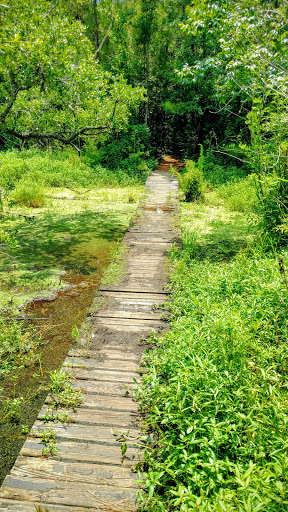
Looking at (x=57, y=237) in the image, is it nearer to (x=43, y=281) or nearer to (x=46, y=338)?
(x=43, y=281)

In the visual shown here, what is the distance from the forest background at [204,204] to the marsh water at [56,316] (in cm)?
57

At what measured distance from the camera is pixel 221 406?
1.98 m

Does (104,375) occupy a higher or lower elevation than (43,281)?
higher

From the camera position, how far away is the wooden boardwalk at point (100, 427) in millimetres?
1831

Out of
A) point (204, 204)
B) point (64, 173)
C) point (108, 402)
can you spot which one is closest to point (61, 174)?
point (64, 173)

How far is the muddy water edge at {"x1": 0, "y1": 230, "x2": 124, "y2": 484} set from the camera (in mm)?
2670

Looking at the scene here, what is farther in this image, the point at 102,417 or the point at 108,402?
the point at 108,402

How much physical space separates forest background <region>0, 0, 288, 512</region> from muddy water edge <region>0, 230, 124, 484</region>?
522 mm

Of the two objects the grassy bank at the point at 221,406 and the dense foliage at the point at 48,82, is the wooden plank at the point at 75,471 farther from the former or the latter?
the dense foliage at the point at 48,82

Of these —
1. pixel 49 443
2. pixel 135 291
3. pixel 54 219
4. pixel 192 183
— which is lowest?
pixel 54 219

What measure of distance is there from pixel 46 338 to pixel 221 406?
242 centimetres

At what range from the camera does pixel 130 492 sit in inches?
72.7

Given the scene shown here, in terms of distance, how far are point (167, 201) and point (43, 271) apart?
11.0 feet

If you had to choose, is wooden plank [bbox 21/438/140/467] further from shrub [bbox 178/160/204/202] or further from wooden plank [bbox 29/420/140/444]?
shrub [bbox 178/160/204/202]
